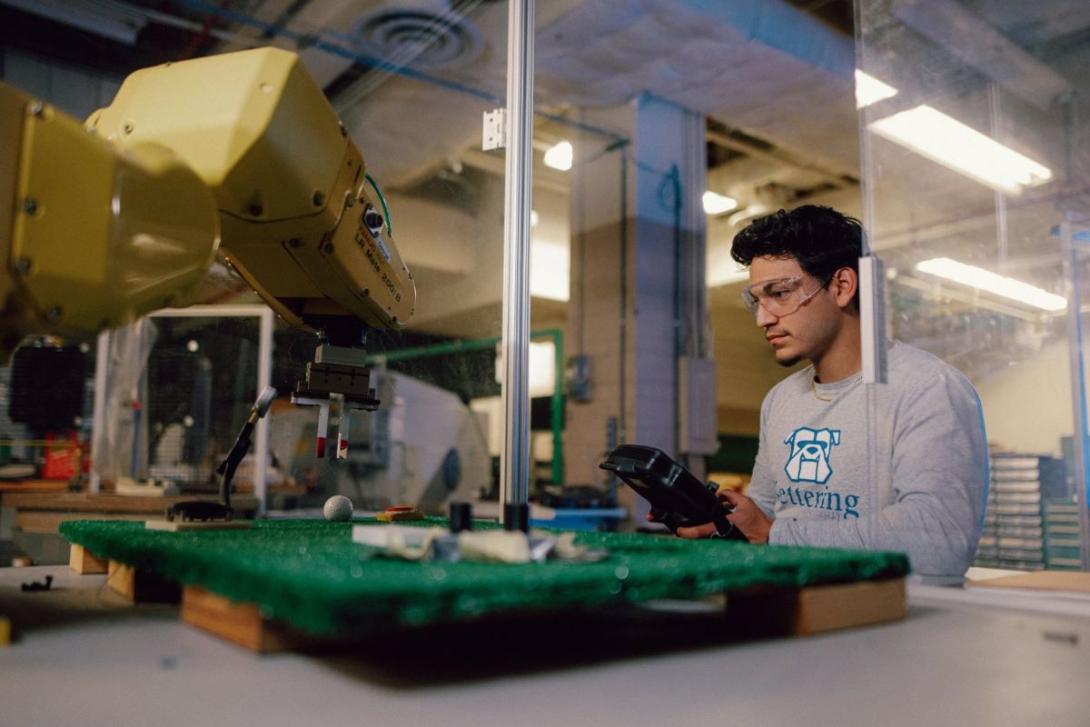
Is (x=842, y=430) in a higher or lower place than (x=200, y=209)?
lower

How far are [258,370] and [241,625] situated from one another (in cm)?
284

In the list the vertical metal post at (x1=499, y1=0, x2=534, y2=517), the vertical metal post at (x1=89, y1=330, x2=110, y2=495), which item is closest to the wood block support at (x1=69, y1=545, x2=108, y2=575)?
the vertical metal post at (x1=499, y1=0, x2=534, y2=517)

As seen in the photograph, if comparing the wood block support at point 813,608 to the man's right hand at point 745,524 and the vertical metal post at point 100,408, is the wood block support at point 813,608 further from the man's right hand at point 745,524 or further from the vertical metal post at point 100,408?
the vertical metal post at point 100,408

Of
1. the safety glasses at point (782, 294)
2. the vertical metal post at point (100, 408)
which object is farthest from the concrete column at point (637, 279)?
the safety glasses at point (782, 294)

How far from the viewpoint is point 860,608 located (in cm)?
82

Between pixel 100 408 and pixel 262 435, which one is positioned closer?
pixel 262 435

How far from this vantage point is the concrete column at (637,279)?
430 cm

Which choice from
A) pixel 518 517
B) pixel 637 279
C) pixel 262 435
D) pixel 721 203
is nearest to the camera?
pixel 518 517

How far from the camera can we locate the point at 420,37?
3.60 metres

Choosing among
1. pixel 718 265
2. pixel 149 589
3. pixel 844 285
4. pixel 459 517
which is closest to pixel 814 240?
pixel 844 285

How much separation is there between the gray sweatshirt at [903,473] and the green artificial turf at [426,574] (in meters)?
0.31

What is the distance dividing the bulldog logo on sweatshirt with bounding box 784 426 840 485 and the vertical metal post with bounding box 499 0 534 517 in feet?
1.62

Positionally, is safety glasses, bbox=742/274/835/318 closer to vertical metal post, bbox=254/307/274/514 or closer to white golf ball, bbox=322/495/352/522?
white golf ball, bbox=322/495/352/522

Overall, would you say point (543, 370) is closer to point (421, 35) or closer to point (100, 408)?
point (421, 35)
